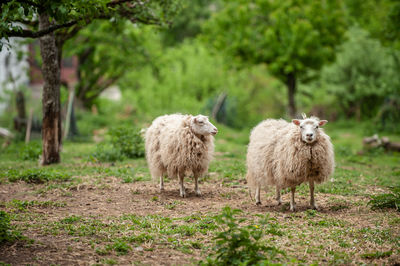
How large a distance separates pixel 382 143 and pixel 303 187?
6975 mm

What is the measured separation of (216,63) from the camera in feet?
89.5

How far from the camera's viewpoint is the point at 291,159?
260 inches

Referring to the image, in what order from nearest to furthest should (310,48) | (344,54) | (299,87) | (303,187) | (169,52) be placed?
(303,187), (310,48), (344,54), (299,87), (169,52)

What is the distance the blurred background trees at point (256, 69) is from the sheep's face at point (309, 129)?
989 cm

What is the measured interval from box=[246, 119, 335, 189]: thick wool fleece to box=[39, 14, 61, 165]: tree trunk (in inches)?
217

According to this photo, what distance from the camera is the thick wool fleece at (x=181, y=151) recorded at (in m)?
7.73

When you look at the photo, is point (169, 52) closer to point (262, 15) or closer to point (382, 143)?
point (262, 15)

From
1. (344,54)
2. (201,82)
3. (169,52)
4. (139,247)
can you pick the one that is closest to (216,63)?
(201,82)

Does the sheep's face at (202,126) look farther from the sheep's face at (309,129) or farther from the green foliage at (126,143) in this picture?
the green foliage at (126,143)

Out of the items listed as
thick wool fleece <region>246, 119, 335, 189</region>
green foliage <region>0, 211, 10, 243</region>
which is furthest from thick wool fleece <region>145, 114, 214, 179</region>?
green foliage <region>0, 211, 10, 243</region>

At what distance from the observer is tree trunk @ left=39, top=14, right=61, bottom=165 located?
9.98 metres

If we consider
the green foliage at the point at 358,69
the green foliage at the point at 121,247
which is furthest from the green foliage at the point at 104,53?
the green foliage at the point at 121,247

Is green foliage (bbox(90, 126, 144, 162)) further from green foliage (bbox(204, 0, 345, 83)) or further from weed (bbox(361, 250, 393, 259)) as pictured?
green foliage (bbox(204, 0, 345, 83))

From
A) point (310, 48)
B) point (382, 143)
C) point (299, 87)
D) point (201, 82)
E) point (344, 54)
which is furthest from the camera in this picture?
point (201, 82)
